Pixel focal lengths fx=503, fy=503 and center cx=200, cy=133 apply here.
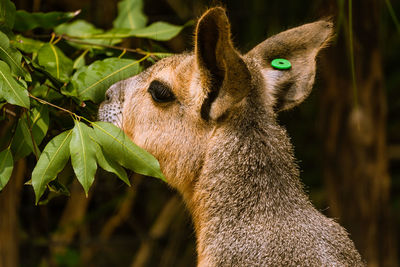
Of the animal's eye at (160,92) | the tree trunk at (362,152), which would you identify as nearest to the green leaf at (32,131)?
the animal's eye at (160,92)

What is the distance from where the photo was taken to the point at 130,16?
2.58 m

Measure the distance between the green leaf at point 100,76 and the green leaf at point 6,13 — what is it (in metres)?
0.33

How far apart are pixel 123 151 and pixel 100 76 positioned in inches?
16.7

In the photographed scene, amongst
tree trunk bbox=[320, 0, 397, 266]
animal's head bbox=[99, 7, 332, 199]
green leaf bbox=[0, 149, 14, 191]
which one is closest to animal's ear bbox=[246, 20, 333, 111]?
animal's head bbox=[99, 7, 332, 199]

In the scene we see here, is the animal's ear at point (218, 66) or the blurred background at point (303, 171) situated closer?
the animal's ear at point (218, 66)

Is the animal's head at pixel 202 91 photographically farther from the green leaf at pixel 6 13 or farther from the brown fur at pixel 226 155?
the green leaf at pixel 6 13

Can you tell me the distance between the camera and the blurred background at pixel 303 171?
3570 millimetres

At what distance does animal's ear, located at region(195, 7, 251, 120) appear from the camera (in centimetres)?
169

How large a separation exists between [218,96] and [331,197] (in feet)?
7.96

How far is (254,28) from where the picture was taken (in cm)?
443

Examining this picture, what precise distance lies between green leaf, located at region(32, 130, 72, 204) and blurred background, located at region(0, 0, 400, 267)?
4.17 ft

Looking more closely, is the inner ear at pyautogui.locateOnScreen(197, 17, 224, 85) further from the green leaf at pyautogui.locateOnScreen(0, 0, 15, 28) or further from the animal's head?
the green leaf at pyautogui.locateOnScreen(0, 0, 15, 28)

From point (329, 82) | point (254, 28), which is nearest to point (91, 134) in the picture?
point (329, 82)

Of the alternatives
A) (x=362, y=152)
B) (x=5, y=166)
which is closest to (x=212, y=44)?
(x=5, y=166)
